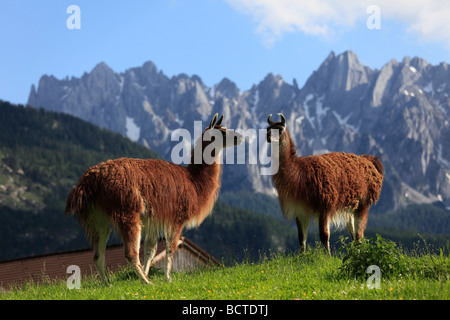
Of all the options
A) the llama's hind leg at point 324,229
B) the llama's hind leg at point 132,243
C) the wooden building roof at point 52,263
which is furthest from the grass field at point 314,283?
the wooden building roof at point 52,263

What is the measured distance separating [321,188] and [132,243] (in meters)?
5.05

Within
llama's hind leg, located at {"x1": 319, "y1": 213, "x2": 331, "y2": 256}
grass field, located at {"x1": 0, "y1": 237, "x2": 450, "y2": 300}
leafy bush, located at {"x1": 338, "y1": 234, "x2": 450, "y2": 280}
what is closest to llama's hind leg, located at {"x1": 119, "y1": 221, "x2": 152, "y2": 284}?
grass field, located at {"x1": 0, "y1": 237, "x2": 450, "y2": 300}

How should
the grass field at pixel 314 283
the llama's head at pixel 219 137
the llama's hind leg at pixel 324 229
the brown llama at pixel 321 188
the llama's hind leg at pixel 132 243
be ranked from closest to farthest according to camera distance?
1. the grass field at pixel 314 283
2. the llama's hind leg at pixel 132 243
3. the llama's hind leg at pixel 324 229
4. the brown llama at pixel 321 188
5. the llama's head at pixel 219 137

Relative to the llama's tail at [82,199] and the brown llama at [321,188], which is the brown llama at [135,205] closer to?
the llama's tail at [82,199]

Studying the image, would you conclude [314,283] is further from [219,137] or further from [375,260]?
[219,137]

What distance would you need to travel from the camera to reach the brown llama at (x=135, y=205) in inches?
443

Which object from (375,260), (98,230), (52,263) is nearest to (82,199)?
(98,230)

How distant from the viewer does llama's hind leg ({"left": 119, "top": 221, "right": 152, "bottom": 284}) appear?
36.2ft

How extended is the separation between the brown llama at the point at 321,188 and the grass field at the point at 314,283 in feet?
4.47

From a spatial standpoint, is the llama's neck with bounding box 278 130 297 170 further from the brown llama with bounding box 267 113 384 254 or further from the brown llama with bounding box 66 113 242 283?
the brown llama with bounding box 66 113 242 283

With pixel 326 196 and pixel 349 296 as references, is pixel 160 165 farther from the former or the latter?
pixel 349 296
